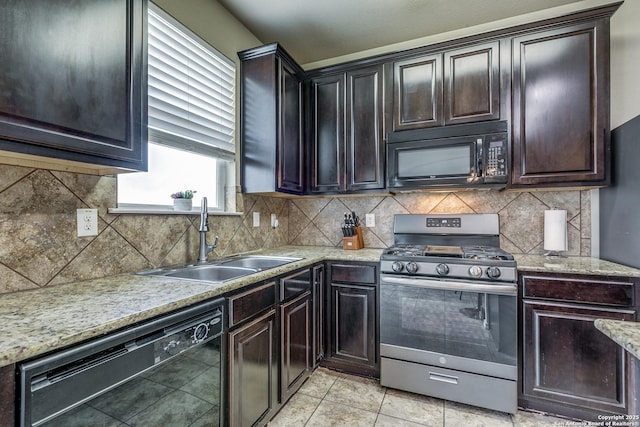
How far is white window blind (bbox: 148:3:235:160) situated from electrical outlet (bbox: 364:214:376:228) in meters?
Answer: 1.29

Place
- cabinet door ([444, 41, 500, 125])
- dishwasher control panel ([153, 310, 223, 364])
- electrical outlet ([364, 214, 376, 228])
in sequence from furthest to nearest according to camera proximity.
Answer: electrical outlet ([364, 214, 376, 228]), cabinet door ([444, 41, 500, 125]), dishwasher control panel ([153, 310, 223, 364])

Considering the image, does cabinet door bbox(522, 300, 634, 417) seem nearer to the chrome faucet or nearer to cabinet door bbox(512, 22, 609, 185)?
cabinet door bbox(512, 22, 609, 185)

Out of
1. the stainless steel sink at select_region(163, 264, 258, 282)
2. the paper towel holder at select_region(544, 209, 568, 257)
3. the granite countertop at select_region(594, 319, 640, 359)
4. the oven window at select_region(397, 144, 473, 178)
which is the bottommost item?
the stainless steel sink at select_region(163, 264, 258, 282)

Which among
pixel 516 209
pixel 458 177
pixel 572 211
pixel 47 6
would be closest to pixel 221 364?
pixel 47 6

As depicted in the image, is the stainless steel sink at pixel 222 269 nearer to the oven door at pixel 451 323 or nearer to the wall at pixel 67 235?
the wall at pixel 67 235

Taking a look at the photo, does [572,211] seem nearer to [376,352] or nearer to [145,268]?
[376,352]

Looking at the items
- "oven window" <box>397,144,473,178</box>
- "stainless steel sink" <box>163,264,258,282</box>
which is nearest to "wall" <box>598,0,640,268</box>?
"oven window" <box>397,144,473,178</box>

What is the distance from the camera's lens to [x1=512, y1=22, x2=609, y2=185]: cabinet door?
1909 mm

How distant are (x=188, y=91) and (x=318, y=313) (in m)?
1.76

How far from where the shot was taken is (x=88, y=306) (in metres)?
1.01

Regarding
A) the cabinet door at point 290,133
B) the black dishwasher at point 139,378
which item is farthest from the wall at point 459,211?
the black dishwasher at point 139,378

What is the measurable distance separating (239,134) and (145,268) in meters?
1.24

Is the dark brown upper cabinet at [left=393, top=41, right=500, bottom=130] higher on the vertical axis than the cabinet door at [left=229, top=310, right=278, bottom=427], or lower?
higher

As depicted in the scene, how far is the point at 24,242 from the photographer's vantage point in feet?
3.94
